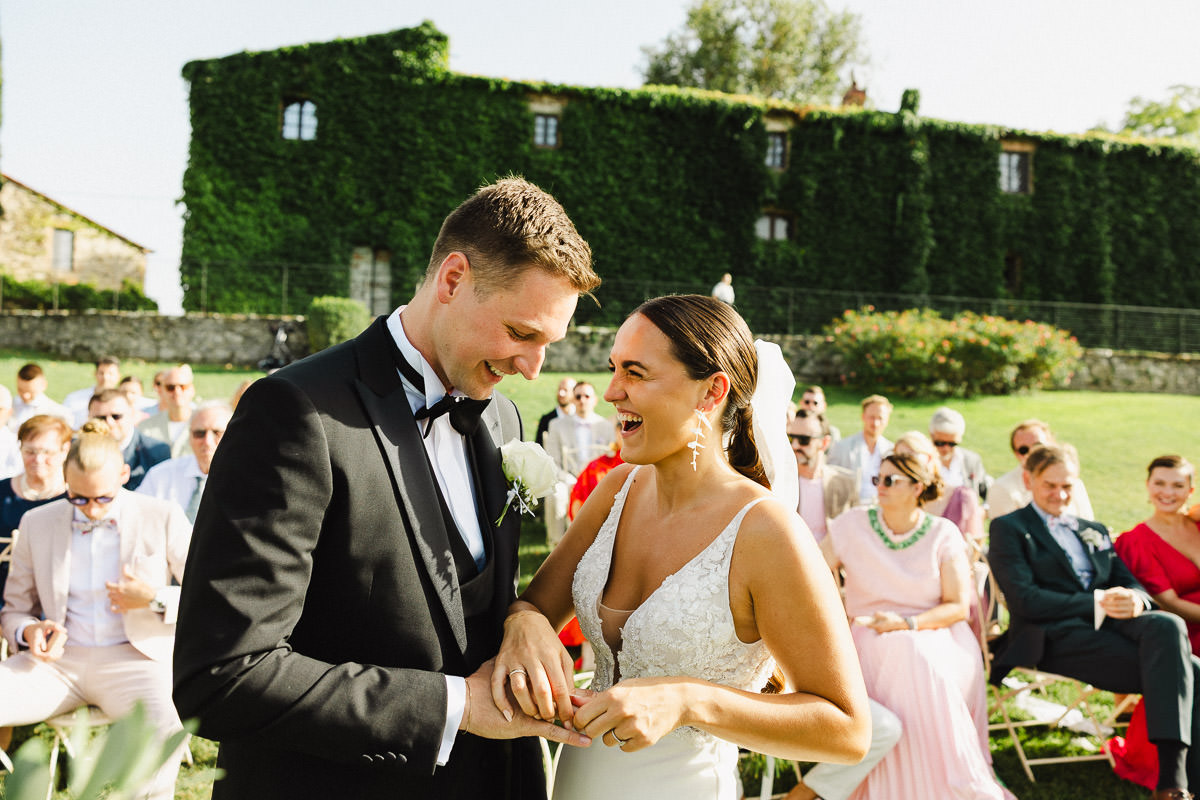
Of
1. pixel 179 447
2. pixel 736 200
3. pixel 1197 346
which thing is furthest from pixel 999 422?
pixel 179 447

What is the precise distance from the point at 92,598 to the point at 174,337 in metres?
18.0

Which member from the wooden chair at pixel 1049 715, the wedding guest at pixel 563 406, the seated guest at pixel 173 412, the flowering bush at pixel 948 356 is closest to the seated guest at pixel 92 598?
the seated guest at pixel 173 412

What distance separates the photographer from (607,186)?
2566cm

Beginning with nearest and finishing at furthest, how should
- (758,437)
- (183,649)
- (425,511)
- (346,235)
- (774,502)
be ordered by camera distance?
(183,649), (425,511), (774,502), (758,437), (346,235)

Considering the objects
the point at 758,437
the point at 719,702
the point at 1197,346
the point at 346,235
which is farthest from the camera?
the point at 1197,346

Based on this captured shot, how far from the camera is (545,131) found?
83.5 ft

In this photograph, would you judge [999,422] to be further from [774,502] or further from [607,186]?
[774,502]

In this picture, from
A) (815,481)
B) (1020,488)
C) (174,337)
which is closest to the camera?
(815,481)

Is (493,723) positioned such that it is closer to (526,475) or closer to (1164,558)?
(526,475)

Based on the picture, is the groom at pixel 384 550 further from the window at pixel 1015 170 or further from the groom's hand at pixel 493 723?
the window at pixel 1015 170

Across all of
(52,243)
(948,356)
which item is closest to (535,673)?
(948,356)

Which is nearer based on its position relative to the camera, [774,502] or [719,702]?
[719,702]

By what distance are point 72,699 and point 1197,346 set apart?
30.7 m

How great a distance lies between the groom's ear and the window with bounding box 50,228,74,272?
3423 centimetres
